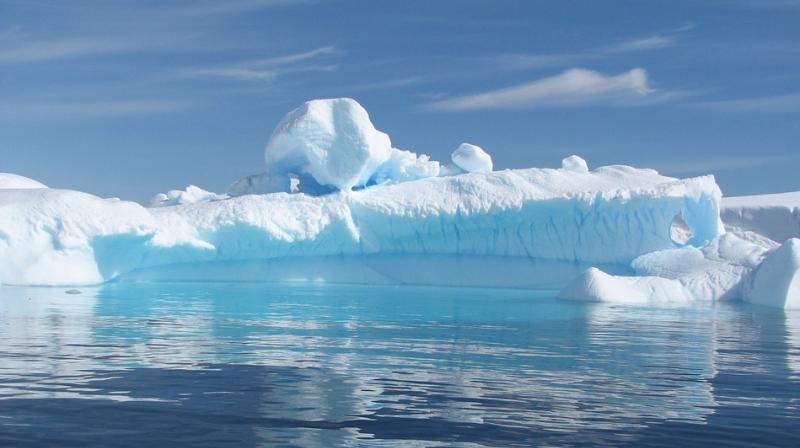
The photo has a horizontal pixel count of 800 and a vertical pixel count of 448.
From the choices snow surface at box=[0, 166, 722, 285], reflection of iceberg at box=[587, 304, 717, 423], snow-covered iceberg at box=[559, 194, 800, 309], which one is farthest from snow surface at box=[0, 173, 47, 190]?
reflection of iceberg at box=[587, 304, 717, 423]

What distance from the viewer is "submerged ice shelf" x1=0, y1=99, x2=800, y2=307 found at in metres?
21.2

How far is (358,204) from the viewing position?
23.6 meters

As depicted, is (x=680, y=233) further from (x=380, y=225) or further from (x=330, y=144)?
(x=330, y=144)

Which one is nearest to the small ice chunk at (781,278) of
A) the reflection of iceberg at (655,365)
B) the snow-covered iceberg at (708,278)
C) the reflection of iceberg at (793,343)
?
the snow-covered iceberg at (708,278)

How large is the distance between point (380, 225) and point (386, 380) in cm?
1687

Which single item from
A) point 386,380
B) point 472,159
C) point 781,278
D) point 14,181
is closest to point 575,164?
point 472,159

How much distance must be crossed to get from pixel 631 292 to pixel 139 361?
13.2 m

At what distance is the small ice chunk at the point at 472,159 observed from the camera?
27547 millimetres

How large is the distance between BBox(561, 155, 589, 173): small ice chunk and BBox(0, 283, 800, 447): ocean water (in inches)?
529

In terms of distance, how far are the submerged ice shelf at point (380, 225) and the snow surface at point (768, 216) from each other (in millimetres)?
3613

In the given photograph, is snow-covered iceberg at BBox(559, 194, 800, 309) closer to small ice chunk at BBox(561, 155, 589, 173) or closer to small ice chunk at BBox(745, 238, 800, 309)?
small ice chunk at BBox(745, 238, 800, 309)

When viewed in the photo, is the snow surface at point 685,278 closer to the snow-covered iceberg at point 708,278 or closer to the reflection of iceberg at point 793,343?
the snow-covered iceberg at point 708,278

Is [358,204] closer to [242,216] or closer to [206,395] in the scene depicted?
[242,216]

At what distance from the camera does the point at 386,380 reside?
22.5 feet
